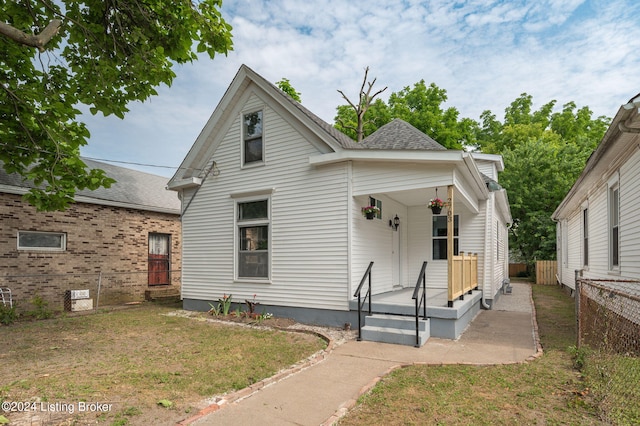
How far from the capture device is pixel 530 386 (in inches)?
174

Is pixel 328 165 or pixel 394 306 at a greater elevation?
pixel 328 165

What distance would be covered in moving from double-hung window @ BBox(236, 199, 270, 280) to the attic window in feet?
3.81

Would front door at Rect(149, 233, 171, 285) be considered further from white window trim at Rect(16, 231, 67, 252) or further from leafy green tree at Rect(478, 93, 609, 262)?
leafy green tree at Rect(478, 93, 609, 262)

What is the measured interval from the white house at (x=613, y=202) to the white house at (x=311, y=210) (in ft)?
7.33

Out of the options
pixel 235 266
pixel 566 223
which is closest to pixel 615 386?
pixel 235 266

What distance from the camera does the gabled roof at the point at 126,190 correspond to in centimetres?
1033

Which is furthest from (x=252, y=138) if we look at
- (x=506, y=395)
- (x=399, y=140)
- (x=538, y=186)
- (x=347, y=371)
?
(x=538, y=186)

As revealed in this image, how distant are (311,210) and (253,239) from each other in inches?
77.1

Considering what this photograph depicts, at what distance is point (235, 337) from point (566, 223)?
53.7 feet

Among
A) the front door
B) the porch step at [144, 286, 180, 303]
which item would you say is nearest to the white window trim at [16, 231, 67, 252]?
the front door

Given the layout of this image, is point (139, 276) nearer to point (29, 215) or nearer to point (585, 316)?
point (29, 215)

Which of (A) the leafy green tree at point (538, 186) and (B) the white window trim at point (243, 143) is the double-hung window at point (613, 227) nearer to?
(B) the white window trim at point (243, 143)

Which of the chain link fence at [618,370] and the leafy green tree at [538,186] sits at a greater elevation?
the leafy green tree at [538,186]

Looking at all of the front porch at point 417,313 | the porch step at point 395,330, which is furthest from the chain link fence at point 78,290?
the porch step at point 395,330
